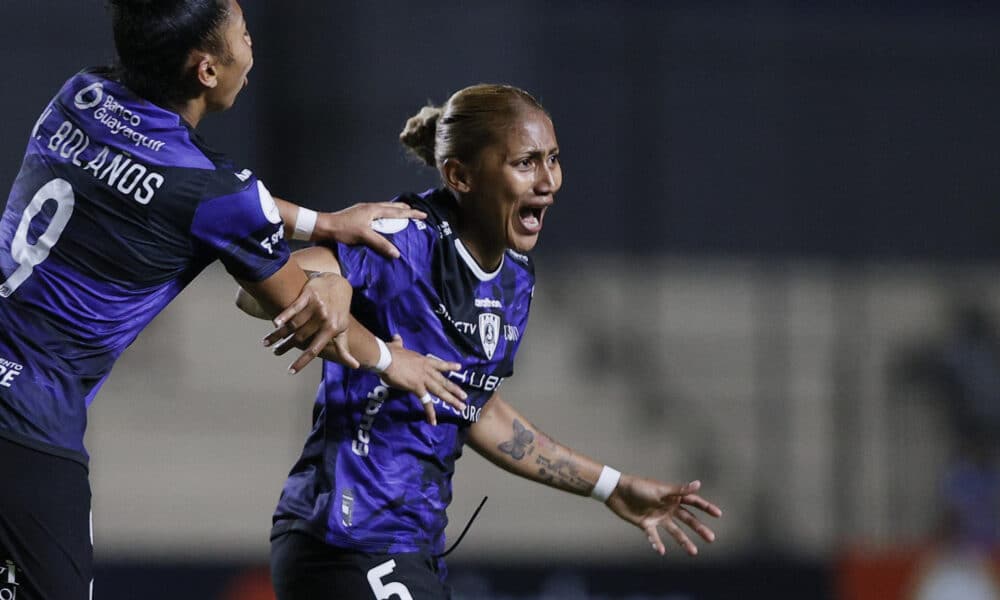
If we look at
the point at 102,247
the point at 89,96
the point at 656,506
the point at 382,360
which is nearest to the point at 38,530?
the point at 102,247

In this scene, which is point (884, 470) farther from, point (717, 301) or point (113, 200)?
point (113, 200)

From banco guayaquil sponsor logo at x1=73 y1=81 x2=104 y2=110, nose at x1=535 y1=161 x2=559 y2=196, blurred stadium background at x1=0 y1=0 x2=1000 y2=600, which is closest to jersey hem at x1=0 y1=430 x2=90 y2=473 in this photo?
banco guayaquil sponsor logo at x1=73 y1=81 x2=104 y2=110

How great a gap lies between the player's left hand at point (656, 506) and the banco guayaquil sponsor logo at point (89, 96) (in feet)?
5.61

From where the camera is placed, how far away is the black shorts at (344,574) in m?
3.37

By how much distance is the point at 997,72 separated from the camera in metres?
9.34

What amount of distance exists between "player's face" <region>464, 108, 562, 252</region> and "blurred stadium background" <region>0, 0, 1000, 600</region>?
4369mm

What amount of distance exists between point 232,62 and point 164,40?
0.53 feet

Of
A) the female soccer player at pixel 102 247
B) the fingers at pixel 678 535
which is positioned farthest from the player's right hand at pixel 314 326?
the fingers at pixel 678 535

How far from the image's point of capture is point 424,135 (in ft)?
A: 12.7

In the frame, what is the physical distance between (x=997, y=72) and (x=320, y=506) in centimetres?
720

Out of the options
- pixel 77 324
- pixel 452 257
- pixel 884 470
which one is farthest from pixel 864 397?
pixel 77 324

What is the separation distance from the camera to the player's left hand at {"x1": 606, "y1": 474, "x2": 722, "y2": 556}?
12.8 ft

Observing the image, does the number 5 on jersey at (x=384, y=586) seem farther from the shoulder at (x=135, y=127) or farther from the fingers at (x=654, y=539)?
the shoulder at (x=135, y=127)

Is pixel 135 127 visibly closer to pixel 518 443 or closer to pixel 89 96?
pixel 89 96
